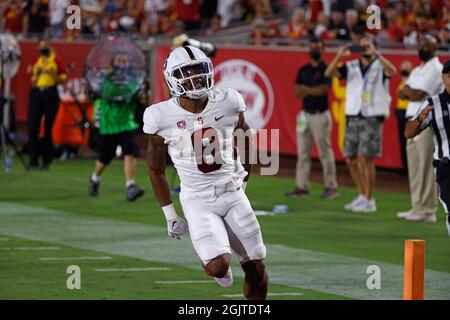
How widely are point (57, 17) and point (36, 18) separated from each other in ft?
3.21

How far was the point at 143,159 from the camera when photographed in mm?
23047

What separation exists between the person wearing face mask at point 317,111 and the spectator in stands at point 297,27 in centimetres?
551

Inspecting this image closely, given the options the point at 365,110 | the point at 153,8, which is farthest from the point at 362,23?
the point at 153,8

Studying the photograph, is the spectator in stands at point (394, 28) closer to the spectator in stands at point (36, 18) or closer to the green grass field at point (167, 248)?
the green grass field at point (167, 248)

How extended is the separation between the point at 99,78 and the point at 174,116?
8840mm

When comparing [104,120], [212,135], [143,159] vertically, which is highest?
[212,135]

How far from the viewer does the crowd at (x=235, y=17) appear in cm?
2225

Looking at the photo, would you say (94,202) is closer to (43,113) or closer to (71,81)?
(43,113)

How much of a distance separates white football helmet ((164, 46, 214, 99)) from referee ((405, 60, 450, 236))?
2.59 meters

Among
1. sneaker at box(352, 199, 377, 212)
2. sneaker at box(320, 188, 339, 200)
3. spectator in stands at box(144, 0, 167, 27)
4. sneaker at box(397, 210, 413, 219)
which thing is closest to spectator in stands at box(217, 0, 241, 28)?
spectator in stands at box(144, 0, 167, 27)

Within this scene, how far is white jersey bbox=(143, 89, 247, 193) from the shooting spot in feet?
30.4

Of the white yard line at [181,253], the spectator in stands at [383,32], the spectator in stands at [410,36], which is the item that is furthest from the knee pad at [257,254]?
the spectator in stands at [383,32]

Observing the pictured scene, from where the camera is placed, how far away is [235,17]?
→ 27469 mm

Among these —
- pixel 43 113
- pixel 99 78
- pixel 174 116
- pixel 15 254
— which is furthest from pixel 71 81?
pixel 174 116
